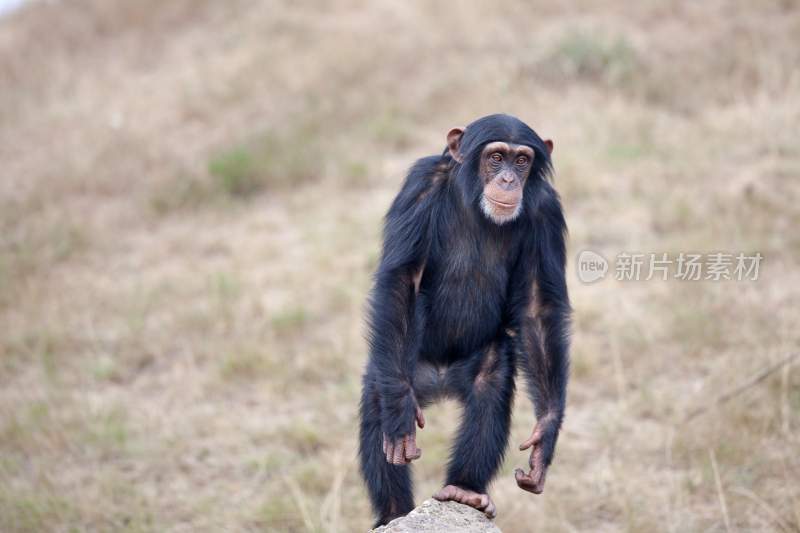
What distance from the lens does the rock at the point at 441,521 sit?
3.55 metres

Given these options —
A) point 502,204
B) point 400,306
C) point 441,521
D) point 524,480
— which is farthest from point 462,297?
point 441,521

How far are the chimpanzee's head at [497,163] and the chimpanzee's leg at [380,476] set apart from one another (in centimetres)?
98

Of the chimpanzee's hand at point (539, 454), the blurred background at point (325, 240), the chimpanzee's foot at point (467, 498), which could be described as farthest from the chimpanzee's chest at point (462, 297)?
the blurred background at point (325, 240)

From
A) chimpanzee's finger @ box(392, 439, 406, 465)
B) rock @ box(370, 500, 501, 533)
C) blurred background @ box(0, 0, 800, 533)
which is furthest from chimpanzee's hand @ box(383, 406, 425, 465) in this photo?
blurred background @ box(0, 0, 800, 533)

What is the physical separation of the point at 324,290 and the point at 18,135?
5.48m

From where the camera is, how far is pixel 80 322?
25.0 feet

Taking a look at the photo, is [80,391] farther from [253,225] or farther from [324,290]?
[253,225]

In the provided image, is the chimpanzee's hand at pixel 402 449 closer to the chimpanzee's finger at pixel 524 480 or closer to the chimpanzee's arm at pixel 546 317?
the chimpanzee's finger at pixel 524 480

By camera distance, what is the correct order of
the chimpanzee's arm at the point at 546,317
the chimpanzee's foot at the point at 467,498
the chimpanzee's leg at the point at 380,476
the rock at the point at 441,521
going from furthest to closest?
the chimpanzee's leg at the point at 380,476
the chimpanzee's arm at the point at 546,317
the chimpanzee's foot at the point at 467,498
the rock at the point at 441,521

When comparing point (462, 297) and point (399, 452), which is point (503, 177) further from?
point (399, 452)

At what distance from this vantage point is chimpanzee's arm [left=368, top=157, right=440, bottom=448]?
3.72 m

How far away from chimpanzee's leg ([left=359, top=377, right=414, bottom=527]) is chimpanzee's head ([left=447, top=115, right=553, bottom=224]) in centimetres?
98

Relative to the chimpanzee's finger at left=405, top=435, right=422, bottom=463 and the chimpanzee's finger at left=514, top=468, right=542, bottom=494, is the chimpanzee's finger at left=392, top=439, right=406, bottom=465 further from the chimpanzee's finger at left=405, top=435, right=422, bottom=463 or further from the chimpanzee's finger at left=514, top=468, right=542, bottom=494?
the chimpanzee's finger at left=514, top=468, right=542, bottom=494

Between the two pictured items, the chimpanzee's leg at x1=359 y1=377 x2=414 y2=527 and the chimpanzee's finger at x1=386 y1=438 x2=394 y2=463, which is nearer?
the chimpanzee's finger at x1=386 y1=438 x2=394 y2=463
